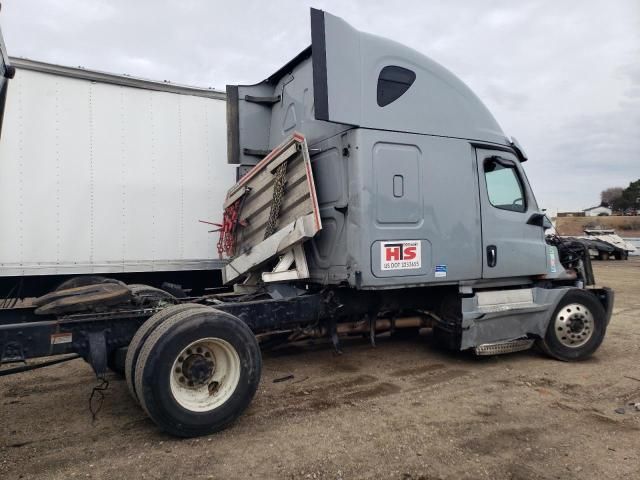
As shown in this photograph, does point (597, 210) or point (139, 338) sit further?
point (597, 210)

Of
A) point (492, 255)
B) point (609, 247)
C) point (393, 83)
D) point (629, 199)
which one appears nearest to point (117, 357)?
point (393, 83)

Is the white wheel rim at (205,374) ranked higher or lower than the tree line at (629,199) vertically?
lower

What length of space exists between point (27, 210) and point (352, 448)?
4.74 meters

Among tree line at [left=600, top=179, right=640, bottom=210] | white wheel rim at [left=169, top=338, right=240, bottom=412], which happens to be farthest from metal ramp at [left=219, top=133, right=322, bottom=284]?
tree line at [left=600, top=179, right=640, bottom=210]

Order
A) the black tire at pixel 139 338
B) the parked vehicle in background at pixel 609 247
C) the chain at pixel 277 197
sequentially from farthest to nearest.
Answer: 1. the parked vehicle in background at pixel 609 247
2. the chain at pixel 277 197
3. the black tire at pixel 139 338

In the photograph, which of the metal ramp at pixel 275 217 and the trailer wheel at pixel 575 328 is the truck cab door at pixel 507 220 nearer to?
the trailer wheel at pixel 575 328

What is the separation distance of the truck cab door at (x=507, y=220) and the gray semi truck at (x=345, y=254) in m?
0.02

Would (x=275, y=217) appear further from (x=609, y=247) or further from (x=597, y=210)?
(x=597, y=210)

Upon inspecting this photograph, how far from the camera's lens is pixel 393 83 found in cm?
521

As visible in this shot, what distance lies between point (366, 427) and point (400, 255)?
1785 mm

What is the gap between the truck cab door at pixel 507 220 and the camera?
577cm

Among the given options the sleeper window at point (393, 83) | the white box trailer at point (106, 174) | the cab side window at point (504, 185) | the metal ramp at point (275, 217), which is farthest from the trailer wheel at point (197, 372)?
the cab side window at point (504, 185)

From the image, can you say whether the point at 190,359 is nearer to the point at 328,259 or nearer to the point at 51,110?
the point at 328,259

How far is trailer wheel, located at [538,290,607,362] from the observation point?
20.0 feet
